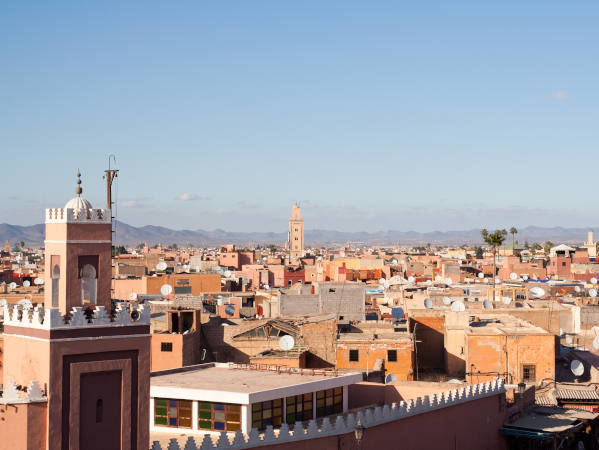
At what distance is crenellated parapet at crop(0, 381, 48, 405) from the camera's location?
13945 millimetres

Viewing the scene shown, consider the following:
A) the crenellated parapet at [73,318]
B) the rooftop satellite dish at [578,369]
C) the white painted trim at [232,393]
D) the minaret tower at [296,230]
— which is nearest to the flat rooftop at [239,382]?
the white painted trim at [232,393]

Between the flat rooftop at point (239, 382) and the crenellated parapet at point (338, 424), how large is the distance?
2.67 ft

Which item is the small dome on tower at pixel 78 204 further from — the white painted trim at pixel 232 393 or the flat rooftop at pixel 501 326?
the flat rooftop at pixel 501 326

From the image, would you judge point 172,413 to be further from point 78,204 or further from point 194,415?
point 78,204

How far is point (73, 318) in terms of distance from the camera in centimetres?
1430

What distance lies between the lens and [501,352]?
30203 mm

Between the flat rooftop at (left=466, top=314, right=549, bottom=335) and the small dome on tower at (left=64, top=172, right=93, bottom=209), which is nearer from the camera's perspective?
the small dome on tower at (left=64, top=172, right=93, bottom=209)

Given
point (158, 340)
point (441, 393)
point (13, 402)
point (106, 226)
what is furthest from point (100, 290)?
point (158, 340)

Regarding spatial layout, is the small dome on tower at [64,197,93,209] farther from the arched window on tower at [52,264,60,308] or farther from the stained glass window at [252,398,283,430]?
the stained glass window at [252,398,283,430]

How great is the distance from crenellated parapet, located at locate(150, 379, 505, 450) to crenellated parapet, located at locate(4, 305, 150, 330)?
2.61m

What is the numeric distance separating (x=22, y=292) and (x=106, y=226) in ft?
132

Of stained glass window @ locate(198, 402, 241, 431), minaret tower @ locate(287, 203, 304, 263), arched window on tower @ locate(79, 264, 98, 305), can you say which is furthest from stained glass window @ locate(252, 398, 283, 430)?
minaret tower @ locate(287, 203, 304, 263)

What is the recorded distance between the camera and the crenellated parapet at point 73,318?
556 inches

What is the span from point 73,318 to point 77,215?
166cm
